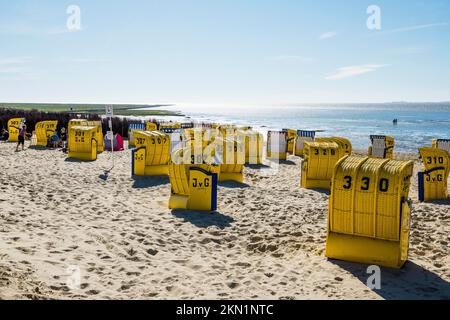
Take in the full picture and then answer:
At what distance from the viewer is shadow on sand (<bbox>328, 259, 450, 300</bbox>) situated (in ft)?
15.8

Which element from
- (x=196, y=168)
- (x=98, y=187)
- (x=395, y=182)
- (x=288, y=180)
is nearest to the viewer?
(x=395, y=182)

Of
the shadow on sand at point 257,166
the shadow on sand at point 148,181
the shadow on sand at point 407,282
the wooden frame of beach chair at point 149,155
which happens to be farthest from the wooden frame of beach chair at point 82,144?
the shadow on sand at point 407,282

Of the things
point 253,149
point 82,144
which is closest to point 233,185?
point 253,149

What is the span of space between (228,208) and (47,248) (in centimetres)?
429

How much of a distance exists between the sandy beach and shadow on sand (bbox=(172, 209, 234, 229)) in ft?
0.07

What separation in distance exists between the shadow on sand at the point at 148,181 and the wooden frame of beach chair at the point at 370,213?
21.9ft

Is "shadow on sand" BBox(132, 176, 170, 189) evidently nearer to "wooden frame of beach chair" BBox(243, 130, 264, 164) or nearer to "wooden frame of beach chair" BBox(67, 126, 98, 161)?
"wooden frame of beach chair" BBox(67, 126, 98, 161)

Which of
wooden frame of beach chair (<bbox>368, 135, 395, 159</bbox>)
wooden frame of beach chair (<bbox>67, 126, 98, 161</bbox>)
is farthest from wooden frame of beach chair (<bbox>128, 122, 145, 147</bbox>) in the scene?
wooden frame of beach chair (<bbox>368, 135, 395, 159</bbox>)

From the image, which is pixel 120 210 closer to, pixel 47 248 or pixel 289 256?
pixel 47 248

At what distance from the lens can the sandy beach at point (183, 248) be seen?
189 inches

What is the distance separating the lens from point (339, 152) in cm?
1220
